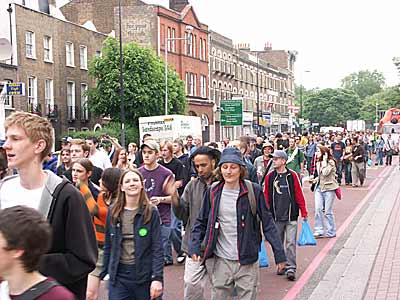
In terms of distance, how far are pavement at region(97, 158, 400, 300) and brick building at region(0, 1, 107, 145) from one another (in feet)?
71.4

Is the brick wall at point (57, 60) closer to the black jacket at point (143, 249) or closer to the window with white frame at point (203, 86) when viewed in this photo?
the window with white frame at point (203, 86)

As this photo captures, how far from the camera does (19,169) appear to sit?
3445mm

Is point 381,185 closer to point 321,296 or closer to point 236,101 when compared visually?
point 321,296

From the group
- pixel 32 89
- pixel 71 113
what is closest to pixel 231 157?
pixel 32 89

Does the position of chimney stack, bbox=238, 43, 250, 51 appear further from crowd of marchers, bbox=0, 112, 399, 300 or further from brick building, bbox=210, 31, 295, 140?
crowd of marchers, bbox=0, 112, 399, 300

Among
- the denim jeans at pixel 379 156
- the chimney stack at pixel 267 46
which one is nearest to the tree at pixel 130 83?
the denim jeans at pixel 379 156

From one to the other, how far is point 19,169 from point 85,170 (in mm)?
3409

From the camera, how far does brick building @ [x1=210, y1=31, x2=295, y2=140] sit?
63469 mm

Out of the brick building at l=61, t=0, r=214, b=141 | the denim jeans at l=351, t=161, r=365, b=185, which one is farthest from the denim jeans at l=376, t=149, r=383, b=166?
the brick building at l=61, t=0, r=214, b=141

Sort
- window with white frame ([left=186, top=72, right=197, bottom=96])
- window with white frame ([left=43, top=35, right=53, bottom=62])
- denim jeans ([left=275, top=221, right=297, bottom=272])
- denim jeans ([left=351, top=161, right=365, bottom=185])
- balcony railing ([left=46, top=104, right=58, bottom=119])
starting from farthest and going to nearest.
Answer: window with white frame ([left=186, top=72, right=197, bottom=96]) → window with white frame ([left=43, top=35, right=53, bottom=62]) → balcony railing ([left=46, top=104, right=58, bottom=119]) → denim jeans ([left=351, top=161, right=365, bottom=185]) → denim jeans ([left=275, top=221, right=297, bottom=272])

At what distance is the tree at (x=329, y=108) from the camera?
111 meters

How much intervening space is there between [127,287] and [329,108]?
10768 centimetres

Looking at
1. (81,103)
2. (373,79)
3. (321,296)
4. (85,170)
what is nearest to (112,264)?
(85,170)

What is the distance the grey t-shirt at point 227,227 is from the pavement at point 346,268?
245cm
